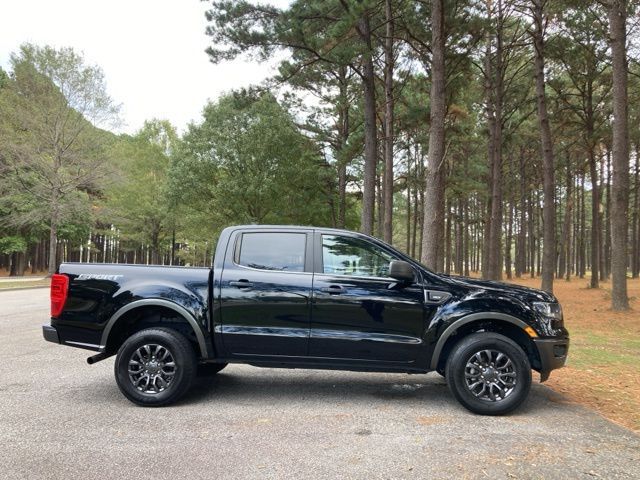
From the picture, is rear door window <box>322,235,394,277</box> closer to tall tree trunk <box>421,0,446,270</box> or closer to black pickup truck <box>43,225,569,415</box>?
black pickup truck <box>43,225,569,415</box>

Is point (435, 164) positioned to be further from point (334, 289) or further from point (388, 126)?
point (388, 126)

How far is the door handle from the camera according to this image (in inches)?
185

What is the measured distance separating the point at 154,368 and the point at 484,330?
356 centimetres

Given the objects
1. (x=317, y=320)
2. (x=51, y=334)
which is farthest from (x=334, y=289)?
(x=51, y=334)

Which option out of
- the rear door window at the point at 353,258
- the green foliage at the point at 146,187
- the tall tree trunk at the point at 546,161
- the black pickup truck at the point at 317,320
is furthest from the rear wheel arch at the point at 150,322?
the green foliage at the point at 146,187

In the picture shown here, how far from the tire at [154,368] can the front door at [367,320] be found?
138 cm

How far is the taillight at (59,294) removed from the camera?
484cm

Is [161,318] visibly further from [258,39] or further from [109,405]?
[258,39]

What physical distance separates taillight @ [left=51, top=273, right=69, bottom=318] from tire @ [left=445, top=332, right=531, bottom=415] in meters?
4.20

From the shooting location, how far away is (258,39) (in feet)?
47.2

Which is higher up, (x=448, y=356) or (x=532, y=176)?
(x=532, y=176)

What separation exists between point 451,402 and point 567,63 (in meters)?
19.3

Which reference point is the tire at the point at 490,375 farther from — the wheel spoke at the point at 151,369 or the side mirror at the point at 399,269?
the wheel spoke at the point at 151,369

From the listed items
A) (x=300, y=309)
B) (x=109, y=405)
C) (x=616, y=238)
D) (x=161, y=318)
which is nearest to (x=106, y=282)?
(x=161, y=318)
